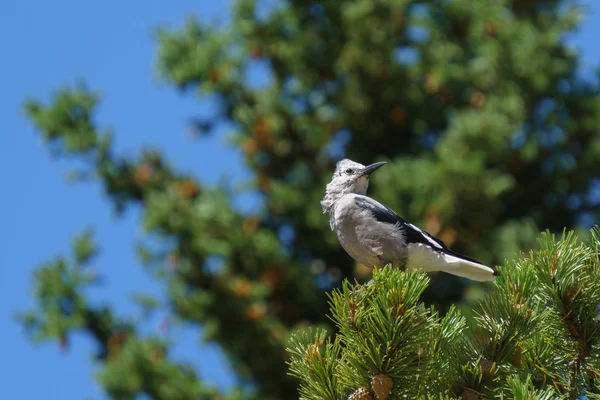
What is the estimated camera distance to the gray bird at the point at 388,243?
14.5ft

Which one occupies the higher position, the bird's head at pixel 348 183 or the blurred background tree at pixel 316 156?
the blurred background tree at pixel 316 156

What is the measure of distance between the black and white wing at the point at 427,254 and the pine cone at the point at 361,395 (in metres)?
1.86

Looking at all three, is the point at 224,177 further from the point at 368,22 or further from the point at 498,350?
the point at 498,350

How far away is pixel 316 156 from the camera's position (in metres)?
9.87

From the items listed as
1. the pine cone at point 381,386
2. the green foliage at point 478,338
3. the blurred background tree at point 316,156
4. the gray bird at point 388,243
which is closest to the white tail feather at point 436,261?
the gray bird at point 388,243

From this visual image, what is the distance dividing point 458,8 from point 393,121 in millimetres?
1631

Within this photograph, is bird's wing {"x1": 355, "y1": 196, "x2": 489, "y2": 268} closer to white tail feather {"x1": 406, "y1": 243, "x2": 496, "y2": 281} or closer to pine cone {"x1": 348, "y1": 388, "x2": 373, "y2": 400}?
white tail feather {"x1": 406, "y1": 243, "x2": 496, "y2": 281}

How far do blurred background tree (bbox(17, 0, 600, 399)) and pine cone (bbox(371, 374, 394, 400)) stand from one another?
18.5 feet

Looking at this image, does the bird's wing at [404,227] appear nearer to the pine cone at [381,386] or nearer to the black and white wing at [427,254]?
the black and white wing at [427,254]

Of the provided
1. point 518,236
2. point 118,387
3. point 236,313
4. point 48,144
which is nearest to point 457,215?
point 518,236

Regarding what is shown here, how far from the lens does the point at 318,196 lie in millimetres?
9023

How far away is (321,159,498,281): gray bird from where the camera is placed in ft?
14.5

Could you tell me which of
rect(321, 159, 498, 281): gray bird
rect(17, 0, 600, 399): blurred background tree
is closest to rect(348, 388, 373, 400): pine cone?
rect(321, 159, 498, 281): gray bird

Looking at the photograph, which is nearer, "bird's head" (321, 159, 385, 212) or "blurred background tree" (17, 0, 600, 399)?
"bird's head" (321, 159, 385, 212)
